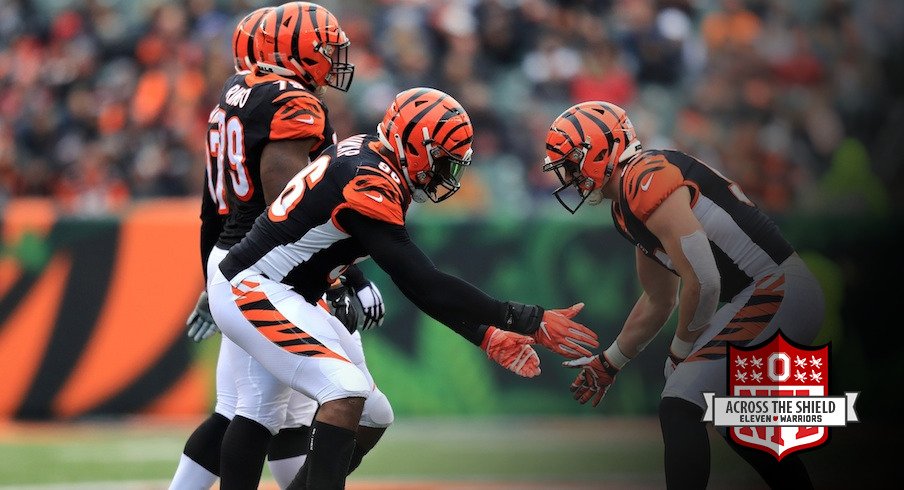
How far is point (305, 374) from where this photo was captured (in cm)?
518

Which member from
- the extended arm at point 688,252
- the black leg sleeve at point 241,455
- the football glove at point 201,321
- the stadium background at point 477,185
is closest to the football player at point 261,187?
the black leg sleeve at point 241,455

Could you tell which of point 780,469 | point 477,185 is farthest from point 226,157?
point 477,185

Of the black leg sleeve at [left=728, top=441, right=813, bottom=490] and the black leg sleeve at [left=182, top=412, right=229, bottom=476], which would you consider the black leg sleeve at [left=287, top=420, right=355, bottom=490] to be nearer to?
the black leg sleeve at [left=182, top=412, right=229, bottom=476]

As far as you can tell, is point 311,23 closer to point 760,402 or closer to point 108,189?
point 760,402

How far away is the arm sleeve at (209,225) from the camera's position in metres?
6.02

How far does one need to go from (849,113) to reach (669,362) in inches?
258

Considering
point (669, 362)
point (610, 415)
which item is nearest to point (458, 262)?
point (610, 415)

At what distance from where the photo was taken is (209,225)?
609 centimetres

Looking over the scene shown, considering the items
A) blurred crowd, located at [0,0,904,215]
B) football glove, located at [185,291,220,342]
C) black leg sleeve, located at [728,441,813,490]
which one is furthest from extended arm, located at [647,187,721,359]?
blurred crowd, located at [0,0,904,215]

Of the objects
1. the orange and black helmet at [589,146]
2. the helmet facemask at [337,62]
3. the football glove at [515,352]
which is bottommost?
the football glove at [515,352]

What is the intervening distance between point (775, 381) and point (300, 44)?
264 centimetres

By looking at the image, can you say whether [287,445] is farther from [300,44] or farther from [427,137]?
[300,44]

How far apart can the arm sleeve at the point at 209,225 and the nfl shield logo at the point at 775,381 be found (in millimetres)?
2425

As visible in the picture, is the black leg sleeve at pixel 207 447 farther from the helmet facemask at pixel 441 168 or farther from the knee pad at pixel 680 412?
the knee pad at pixel 680 412
